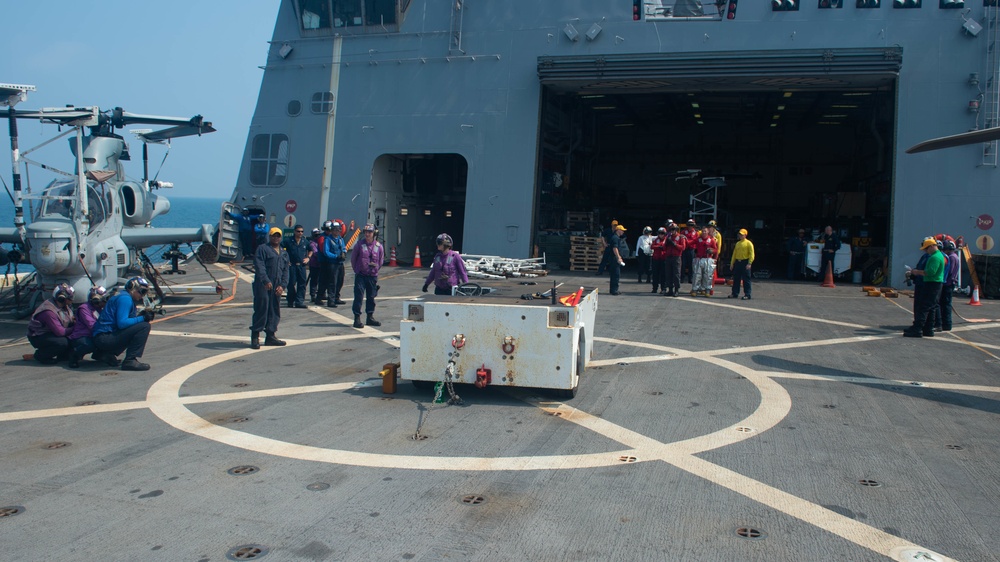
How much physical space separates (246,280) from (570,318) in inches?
661

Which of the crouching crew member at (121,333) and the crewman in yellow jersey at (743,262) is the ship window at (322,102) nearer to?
the crewman in yellow jersey at (743,262)

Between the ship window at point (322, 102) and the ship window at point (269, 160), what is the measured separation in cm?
158

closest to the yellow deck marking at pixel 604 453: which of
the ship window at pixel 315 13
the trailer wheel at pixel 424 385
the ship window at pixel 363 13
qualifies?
the trailer wheel at pixel 424 385

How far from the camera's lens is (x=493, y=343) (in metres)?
8.34

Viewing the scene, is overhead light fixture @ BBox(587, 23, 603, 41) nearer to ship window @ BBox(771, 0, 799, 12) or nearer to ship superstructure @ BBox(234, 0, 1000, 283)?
ship superstructure @ BBox(234, 0, 1000, 283)

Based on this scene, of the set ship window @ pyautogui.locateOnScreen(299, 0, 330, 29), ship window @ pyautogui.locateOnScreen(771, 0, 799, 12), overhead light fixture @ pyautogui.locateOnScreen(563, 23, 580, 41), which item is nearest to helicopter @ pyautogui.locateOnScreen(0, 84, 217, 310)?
ship window @ pyautogui.locateOnScreen(299, 0, 330, 29)

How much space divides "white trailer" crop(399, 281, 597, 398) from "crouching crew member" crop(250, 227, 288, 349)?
12.8 feet

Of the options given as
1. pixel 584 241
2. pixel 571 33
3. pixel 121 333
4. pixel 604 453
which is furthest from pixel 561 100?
pixel 604 453

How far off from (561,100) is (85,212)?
18.6m

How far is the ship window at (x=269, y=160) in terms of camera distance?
90.4 ft

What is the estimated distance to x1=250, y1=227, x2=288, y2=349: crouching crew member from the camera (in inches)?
456

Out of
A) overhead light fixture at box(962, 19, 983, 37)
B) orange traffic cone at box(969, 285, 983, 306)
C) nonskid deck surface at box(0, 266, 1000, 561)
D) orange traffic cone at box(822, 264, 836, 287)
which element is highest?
overhead light fixture at box(962, 19, 983, 37)

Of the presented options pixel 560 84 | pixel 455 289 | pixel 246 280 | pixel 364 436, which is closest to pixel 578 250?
pixel 560 84

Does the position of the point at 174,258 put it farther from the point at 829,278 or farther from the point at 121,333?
the point at 829,278
